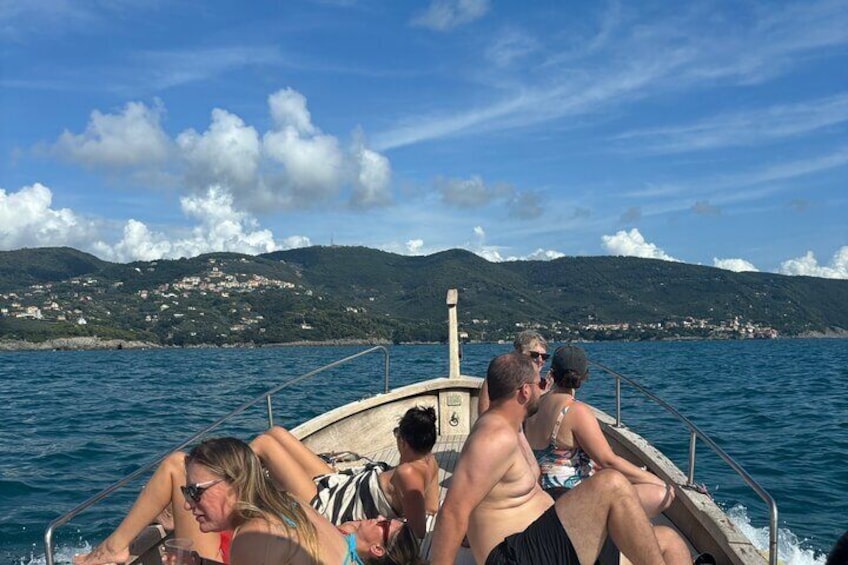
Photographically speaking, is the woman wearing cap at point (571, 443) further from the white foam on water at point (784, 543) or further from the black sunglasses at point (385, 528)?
the white foam on water at point (784, 543)

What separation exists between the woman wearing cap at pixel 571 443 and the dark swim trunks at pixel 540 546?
1091 mm

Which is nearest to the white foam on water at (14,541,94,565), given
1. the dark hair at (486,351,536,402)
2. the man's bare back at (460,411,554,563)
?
the man's bare back at (460,411,554,563)

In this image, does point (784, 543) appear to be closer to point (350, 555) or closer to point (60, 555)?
point (350, 555)

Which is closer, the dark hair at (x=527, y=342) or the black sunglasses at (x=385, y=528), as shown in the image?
the black sunglasses at (x=385, y=528)

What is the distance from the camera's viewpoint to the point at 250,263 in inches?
6270

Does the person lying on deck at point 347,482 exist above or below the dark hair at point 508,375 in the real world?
below

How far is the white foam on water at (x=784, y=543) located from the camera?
733 cm

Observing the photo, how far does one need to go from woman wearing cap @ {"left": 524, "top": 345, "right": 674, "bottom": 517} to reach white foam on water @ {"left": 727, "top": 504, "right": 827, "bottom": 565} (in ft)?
10.4

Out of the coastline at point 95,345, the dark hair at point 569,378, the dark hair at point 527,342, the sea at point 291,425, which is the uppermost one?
the dark hair at point 527,342

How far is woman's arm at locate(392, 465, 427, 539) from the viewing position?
14.1 ft

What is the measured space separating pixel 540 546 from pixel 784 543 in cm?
604

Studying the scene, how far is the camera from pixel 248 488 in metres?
2.63

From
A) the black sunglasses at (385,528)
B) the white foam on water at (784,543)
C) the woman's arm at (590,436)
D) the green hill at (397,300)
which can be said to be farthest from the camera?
the green hill at (397,300)

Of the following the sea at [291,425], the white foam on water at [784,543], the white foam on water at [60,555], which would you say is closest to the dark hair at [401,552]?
the sea at [291,425]
